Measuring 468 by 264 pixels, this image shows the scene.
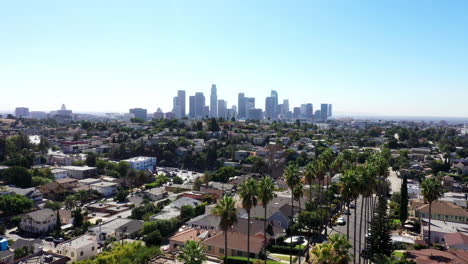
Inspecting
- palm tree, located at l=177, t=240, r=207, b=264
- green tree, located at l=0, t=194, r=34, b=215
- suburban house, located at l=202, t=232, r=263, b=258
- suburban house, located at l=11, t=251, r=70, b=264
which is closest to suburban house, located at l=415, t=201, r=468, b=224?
suburban house, located at l=202, t=232, r=263, b=258

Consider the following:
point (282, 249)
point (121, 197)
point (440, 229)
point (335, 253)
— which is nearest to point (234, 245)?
point (282, 249)

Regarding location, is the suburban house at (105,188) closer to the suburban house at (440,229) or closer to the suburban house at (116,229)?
the suburban house at (116,229)

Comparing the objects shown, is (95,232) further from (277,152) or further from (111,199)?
(277,152)

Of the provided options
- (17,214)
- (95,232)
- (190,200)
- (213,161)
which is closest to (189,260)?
(95,232)

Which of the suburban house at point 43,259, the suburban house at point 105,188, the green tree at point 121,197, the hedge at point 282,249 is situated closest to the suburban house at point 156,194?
the green tree at point 121,197

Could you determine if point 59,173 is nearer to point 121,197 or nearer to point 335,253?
point 121,197

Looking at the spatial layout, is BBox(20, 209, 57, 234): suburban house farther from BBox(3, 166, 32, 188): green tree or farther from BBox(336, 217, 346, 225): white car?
BBox(336, 217, 346, 225): white car
